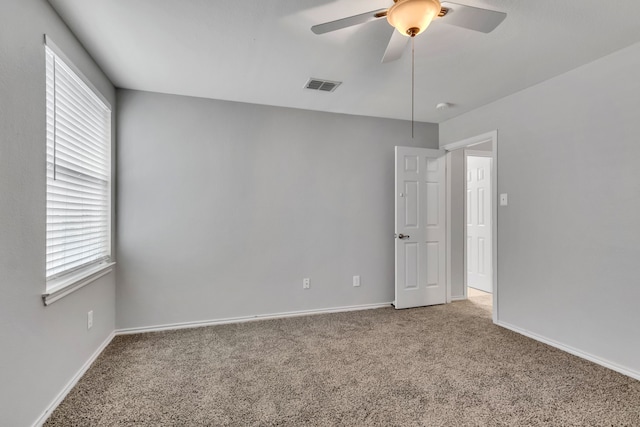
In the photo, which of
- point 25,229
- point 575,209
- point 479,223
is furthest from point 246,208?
point 479,223

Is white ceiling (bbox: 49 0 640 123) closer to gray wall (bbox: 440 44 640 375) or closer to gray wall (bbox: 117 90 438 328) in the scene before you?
gray wall (bbox: 440 44 640 375)

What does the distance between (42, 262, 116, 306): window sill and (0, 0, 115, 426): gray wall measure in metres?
0.05

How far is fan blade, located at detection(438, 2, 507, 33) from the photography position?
59.5 inches

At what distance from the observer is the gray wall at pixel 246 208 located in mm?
3170

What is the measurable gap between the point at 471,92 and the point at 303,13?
203cm

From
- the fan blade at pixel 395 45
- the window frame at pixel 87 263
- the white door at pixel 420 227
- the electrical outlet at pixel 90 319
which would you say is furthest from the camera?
the white door at pixel 420 227

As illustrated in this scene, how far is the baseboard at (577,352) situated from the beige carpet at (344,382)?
0.26 ft

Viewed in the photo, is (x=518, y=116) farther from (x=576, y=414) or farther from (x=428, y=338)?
(x=576, y=414)

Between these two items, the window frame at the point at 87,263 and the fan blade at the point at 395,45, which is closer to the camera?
the fan blade at the point at 395,45

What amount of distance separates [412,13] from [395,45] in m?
0.31

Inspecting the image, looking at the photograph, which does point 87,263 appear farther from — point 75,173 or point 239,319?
point 239,319

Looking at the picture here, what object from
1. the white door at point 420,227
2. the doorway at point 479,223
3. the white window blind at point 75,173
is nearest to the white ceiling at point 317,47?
the white window blind at point 75,173

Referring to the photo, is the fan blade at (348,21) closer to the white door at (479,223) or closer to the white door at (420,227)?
the white door at (420,227)

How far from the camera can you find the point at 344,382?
2.22 m
